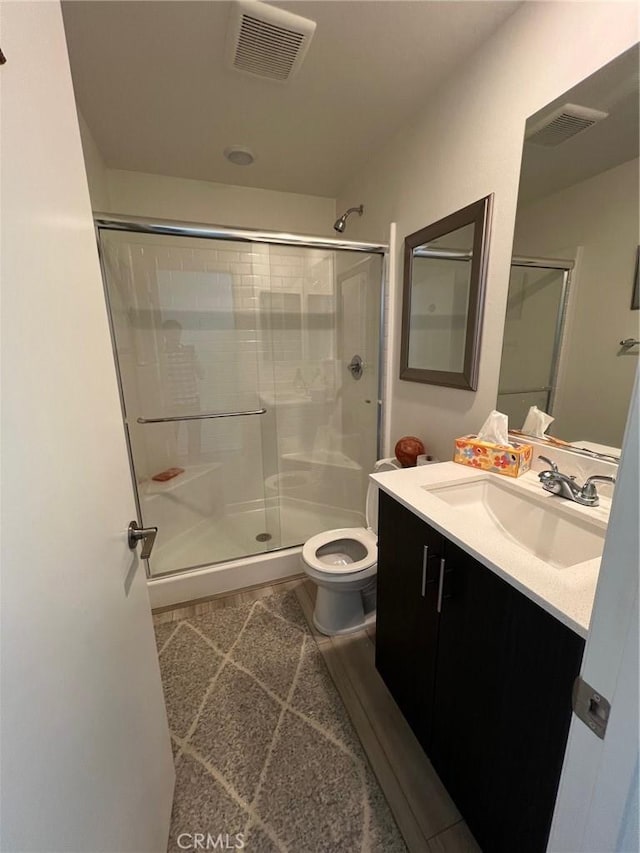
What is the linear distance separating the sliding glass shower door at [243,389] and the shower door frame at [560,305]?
99 centimetres

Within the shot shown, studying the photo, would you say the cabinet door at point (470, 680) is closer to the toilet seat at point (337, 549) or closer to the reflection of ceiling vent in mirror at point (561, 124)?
the toilet seat at point (337, 549)

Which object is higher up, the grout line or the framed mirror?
the framed mirror

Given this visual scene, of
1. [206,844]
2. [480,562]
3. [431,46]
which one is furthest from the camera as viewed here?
[431,46]

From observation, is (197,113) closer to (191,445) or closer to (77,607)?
(191,445)

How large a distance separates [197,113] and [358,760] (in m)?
2.80

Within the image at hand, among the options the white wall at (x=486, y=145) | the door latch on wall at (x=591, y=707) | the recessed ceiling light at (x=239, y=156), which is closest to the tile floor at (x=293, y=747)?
the door latch on wall at (x=591, y=707)

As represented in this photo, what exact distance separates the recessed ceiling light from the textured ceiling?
0.13ft

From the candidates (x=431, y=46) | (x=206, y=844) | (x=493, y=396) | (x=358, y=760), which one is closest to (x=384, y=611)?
(x=358, y=760)

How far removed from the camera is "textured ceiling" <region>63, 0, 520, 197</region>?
117 centimetres

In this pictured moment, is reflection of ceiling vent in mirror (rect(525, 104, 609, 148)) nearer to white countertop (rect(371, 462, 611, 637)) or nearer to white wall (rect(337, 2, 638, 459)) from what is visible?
white wall (rect(337, 2, 638, 459))

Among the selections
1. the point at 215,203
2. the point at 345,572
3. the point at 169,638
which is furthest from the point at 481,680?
the point at 215,203

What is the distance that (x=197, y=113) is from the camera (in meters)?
1.65

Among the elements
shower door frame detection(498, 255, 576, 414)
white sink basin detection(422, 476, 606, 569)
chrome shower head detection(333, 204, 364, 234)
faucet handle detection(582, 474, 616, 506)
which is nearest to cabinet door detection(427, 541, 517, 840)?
white sink basin detection(422, 476, 606, 569)

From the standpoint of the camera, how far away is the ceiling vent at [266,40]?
1147 millimetres
